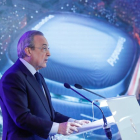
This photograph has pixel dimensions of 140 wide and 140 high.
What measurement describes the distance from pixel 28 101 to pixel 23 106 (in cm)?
13

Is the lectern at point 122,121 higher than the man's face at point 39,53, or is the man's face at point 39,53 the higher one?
the man's face at point 39,53

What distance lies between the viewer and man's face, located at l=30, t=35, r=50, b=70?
1985 millimetres

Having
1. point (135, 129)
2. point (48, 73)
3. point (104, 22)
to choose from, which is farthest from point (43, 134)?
point (104, 22)

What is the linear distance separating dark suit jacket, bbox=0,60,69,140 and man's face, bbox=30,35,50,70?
0.10 metres

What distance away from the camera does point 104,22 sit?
14.3 ft

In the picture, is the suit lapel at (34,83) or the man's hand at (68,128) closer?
the man's hand at (68,128)

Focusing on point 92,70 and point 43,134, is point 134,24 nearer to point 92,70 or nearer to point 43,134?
point 92,70

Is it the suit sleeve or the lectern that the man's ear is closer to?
the suit sleeve

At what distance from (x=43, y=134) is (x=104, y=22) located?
3073mm

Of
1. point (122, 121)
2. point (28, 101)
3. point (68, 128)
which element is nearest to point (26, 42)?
point (28, 101)

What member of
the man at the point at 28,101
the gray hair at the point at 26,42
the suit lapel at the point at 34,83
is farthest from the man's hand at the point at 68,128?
the gray hair at the point at 26,42

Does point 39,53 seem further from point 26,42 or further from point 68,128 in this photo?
point 68,128

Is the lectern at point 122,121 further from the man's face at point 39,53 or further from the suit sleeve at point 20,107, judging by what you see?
the man's face at point 39,53

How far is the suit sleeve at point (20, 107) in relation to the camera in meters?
1.67
